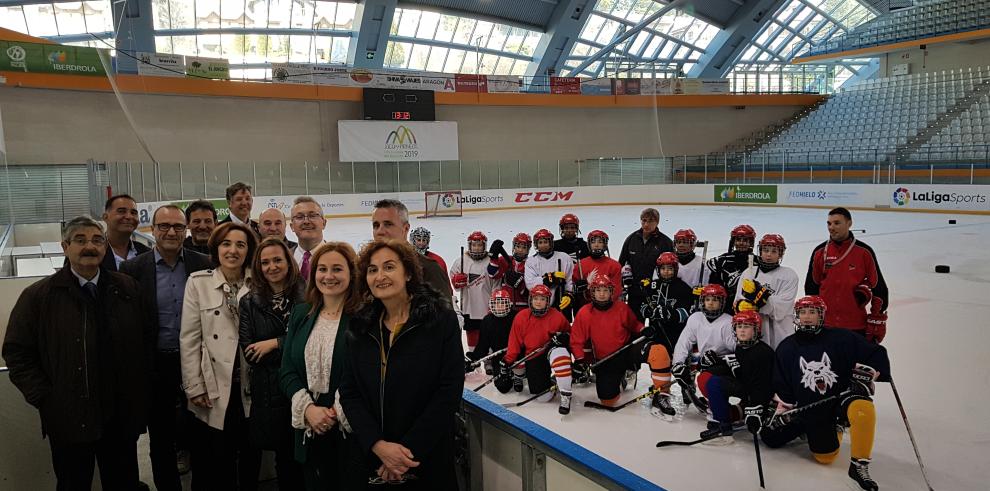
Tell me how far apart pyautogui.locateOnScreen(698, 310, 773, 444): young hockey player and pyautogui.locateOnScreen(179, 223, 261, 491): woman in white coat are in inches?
109

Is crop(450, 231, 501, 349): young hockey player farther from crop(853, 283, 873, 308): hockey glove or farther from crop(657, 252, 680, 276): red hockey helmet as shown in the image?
crop(853, 283, 873, 308): hockey glove

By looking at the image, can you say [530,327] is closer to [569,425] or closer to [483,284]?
[569,425]

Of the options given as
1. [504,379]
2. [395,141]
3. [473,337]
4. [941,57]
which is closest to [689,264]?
[504,379]

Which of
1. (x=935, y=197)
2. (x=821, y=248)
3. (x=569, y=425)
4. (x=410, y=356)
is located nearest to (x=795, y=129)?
(x=935, y=197)

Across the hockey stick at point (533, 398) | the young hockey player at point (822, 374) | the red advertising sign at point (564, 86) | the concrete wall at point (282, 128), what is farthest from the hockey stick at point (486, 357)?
the red advertising sign at point (564, 86)

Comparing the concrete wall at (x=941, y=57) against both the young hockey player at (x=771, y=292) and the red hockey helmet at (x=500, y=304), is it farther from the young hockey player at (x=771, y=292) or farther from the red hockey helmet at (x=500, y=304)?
the red hockey helmet at (x=500, y=304)

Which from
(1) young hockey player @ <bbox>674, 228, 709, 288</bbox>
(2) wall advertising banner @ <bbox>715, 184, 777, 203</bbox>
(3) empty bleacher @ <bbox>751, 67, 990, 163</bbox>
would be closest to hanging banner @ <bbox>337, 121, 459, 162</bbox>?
(2) wall advertising banner @ <bbox>715, 184, 777, 203</bbox>

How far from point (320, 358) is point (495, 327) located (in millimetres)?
3139

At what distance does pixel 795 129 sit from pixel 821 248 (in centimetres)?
2992

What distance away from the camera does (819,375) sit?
3.88 meters

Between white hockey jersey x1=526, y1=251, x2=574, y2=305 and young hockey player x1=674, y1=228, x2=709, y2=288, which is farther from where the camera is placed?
white hockey jersey x1=526, y1=251, x2=574, y2=305

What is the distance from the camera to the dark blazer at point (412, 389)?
2.39 meters

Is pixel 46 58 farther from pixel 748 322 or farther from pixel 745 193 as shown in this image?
pixel 745 193

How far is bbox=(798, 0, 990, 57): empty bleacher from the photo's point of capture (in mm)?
30828
